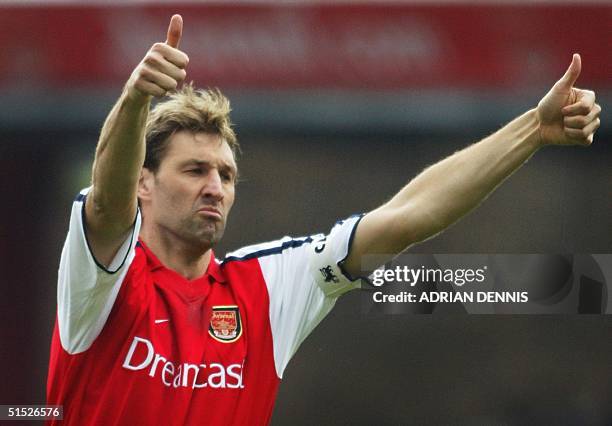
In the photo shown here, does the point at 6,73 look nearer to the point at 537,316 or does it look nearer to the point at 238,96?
the point at 238,96

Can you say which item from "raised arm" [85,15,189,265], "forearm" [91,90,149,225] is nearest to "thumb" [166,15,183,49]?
"raised arm" [85,15,189,265]

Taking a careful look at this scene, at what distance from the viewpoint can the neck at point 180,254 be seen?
2383mm

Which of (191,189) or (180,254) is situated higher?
(191,189)

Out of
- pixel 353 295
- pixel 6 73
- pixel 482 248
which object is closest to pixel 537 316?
pixel 482 248

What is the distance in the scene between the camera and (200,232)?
236 cm

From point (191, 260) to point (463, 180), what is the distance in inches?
28.6

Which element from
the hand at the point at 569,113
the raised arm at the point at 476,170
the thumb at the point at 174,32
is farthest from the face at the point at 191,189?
the hand at the point at 569,113

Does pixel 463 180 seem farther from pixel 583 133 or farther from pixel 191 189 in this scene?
pixel 191 189

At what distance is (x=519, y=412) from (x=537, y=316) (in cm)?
46

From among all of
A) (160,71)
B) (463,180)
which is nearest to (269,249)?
(463,180)

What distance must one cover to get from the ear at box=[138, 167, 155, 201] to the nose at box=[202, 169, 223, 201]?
0.17 m

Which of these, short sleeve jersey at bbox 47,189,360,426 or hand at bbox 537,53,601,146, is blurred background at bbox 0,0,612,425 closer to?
short sleeve jersey at bbox 47,189,360,426

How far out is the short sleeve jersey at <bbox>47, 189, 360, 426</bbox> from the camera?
2090 millimetres

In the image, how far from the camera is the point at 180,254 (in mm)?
2395
